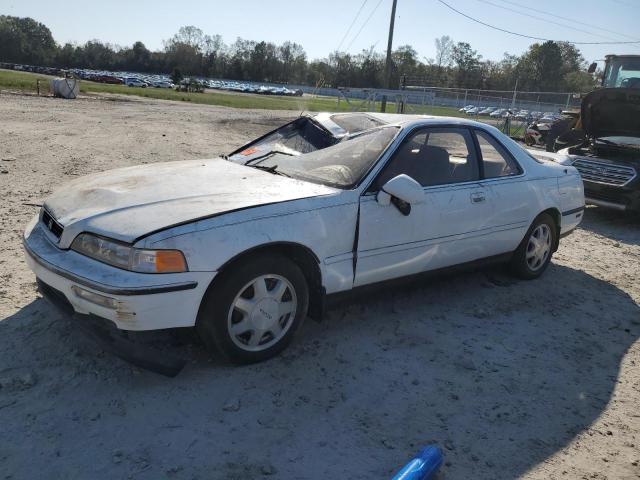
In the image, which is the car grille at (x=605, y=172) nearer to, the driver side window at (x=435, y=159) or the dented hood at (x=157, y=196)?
the driver side window at (x=435, y=159)

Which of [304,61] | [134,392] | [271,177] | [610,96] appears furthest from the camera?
[304,61]

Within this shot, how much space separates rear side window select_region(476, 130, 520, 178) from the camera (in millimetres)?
4481

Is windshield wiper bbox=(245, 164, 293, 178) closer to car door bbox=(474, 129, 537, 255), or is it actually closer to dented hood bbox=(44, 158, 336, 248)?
dented hood bbox=(44, 158, 336, 248)

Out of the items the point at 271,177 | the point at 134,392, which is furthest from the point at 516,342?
the point at 134,392

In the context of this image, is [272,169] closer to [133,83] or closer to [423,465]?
[423,465]

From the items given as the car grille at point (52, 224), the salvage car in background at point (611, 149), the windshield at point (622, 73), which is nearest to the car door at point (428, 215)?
the car grille at point (52, 224)

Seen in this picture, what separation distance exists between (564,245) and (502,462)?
4.74 meters

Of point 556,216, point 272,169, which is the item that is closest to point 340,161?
point 272,169

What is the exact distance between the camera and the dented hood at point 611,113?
28.8ft

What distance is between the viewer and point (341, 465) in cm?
248

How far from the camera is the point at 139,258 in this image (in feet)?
9.05

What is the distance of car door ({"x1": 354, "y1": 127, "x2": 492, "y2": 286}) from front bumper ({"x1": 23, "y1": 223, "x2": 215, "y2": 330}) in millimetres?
A: 1203

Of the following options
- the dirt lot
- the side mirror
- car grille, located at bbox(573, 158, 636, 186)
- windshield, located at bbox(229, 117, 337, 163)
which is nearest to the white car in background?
car grille, located at bbox(573, 158, 636, 186)

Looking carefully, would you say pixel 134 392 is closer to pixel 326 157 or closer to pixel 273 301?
pixel 273 301
